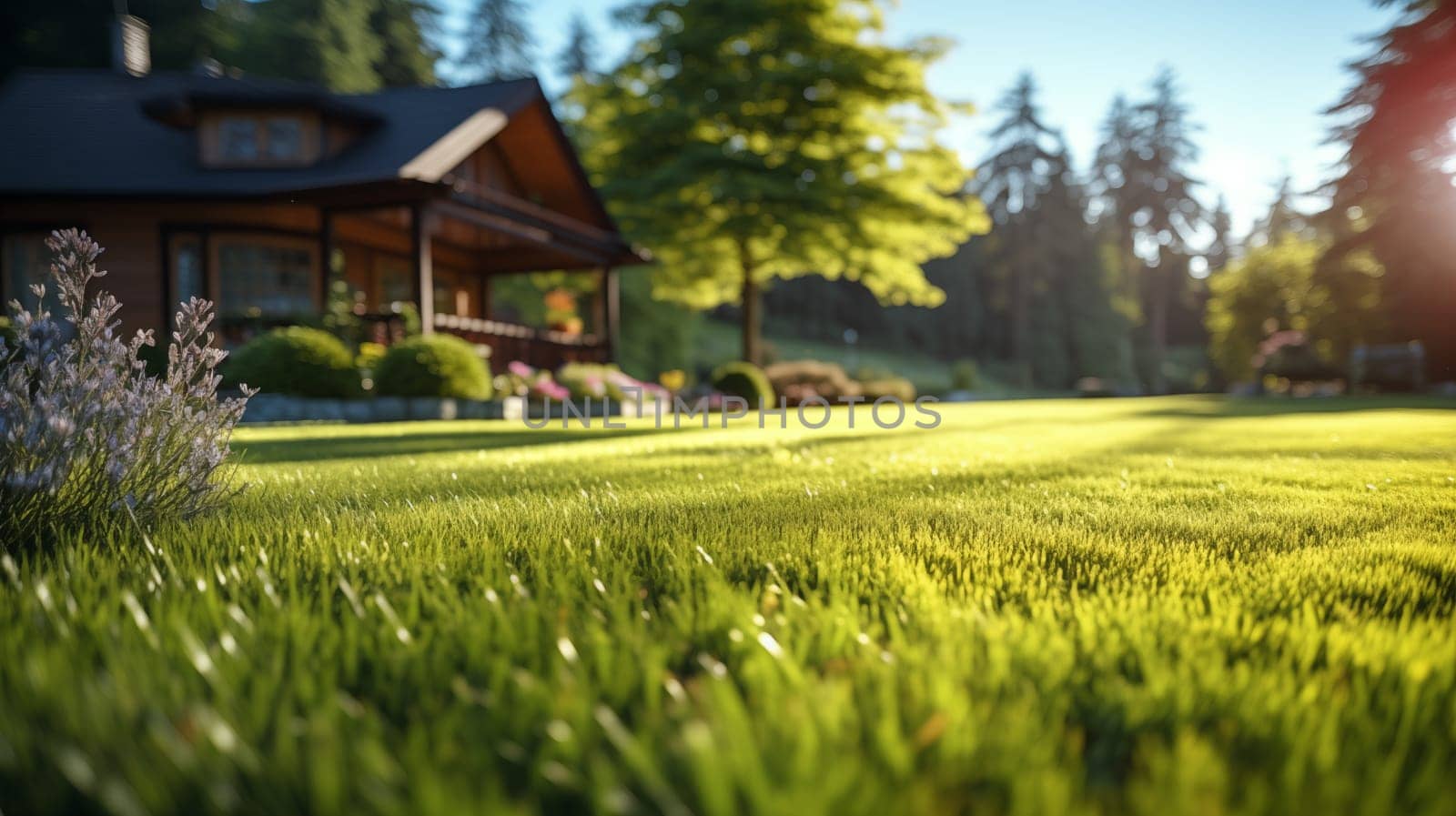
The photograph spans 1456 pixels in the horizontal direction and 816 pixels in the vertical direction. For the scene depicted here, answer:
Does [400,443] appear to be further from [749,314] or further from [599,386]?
[749,314]

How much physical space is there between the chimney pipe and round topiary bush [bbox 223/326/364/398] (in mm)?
12065

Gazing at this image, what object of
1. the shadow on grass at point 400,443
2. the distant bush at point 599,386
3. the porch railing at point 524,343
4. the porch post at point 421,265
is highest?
the porch post at point 421,265

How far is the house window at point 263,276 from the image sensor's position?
16.5 metres

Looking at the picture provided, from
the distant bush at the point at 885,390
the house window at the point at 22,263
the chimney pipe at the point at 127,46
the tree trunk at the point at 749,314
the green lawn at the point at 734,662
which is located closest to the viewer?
the green lawn at the point at 734,662

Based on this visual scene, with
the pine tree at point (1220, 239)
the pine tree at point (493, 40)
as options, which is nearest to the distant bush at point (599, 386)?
the pine tree at point (493, 40)

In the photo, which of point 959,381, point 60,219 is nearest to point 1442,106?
point 959,381

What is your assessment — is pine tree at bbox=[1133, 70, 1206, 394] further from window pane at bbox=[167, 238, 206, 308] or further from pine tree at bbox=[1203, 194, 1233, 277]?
window pane at bbox=[167, 238, 206, 308]

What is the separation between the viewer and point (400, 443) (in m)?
7.88

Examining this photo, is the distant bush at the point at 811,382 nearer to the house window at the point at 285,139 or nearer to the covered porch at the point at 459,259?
the covered porch at the point at 459,259

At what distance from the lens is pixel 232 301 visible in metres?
16.5

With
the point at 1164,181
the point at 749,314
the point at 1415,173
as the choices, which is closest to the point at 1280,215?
the point at 1164,181

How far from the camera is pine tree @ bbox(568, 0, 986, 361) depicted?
17938 mm

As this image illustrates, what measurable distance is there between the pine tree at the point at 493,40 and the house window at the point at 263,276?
3016cm

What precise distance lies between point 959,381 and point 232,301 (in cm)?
2571
